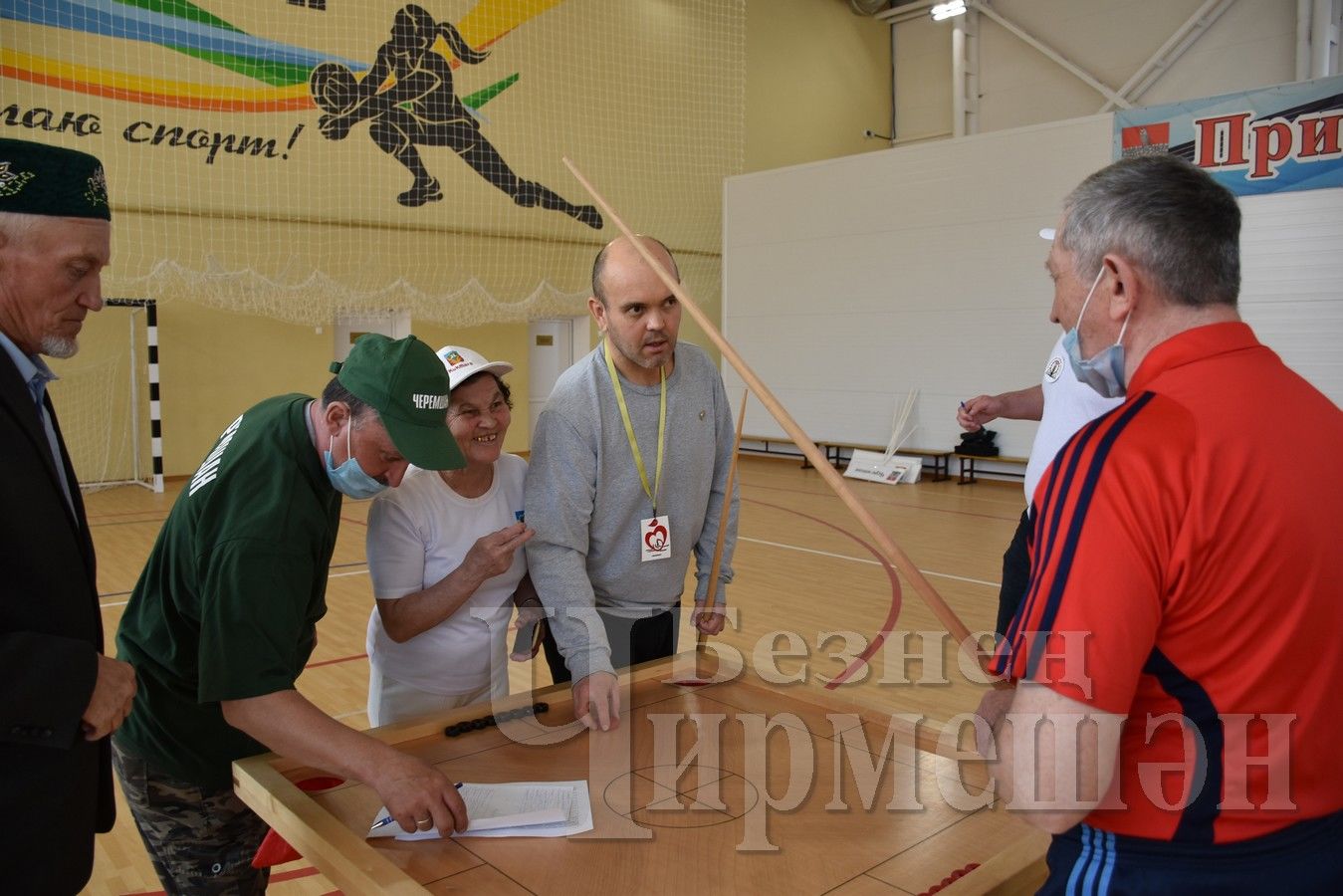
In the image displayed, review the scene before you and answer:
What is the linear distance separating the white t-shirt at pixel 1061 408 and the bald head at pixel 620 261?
0.85 m

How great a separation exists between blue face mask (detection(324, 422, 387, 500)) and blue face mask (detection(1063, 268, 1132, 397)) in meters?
1.13

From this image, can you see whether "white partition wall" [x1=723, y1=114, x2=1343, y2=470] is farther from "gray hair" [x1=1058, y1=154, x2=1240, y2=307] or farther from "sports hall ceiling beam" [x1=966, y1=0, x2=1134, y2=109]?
"gray hair" [x1=1058, y1=154, x2=1240, y2=307]

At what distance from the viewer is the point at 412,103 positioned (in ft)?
34.1

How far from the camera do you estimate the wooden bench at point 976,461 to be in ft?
33.4

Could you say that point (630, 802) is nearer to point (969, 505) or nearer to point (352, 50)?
point (969, 505)

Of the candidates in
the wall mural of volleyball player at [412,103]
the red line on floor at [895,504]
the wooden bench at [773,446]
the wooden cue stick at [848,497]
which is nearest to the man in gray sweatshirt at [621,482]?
the wooden cue stick at [848,497]

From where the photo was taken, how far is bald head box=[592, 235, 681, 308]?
2092 mm

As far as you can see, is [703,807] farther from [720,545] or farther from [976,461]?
[976,461]

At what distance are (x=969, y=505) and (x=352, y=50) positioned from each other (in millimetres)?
7614

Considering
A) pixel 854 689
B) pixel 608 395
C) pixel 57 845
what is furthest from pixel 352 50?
pixel 57 845

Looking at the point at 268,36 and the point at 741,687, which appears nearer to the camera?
the point at 741,687

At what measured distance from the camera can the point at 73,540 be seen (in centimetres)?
141

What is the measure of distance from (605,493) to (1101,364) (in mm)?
1229

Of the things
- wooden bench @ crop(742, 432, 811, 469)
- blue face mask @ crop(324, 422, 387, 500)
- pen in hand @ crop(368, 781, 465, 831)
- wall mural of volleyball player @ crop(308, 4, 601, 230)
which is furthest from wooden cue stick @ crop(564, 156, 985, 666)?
wooden bench @ crop(742, 432, 811, 469)
